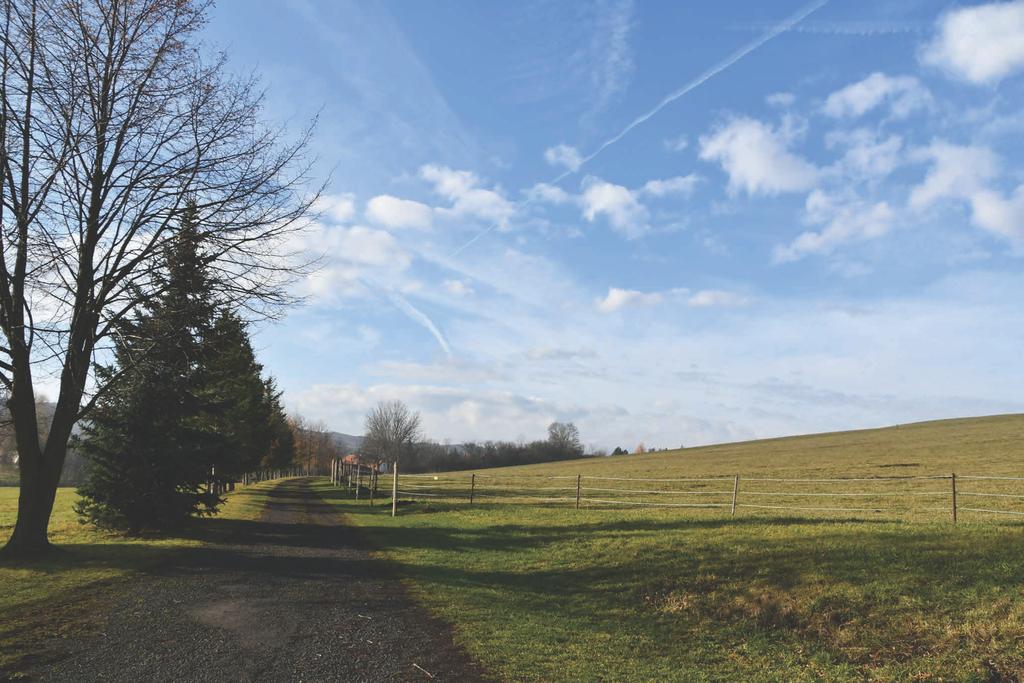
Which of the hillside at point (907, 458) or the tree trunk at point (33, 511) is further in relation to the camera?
the hillside at point (907, 458)

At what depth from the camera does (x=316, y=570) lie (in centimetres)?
1144

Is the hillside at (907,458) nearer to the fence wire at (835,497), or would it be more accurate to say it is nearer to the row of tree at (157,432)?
the fence wire at (835,497)

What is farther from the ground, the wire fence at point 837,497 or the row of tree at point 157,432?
the row of tree at point 157,432

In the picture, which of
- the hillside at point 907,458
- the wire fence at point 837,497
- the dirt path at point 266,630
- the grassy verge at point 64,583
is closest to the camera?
the dirt path at point 266,630

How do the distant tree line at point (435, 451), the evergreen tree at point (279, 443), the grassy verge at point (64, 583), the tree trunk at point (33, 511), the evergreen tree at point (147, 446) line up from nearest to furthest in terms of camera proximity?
the grassy verge at point (64, 583) → the tree trunk at point (33, 511) → the evergreen tree at point (147, 446) → the evergreen tree at point (279, 443) → the distant tree line at point (435, 451)

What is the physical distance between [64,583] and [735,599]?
1010cm

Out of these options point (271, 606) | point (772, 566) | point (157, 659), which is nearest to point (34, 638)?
point (157, 659)

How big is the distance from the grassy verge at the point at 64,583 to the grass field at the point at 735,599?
14.4 feet

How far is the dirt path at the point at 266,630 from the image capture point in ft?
19.2

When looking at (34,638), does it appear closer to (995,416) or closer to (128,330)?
(128,330)

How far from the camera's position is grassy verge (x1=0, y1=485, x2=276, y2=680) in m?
6.83

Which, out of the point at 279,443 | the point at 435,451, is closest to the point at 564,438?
the point at 435,451

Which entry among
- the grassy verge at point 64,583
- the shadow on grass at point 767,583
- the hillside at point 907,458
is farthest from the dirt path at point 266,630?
the hillside at point 907,458

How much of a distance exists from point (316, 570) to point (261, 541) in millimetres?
4813
